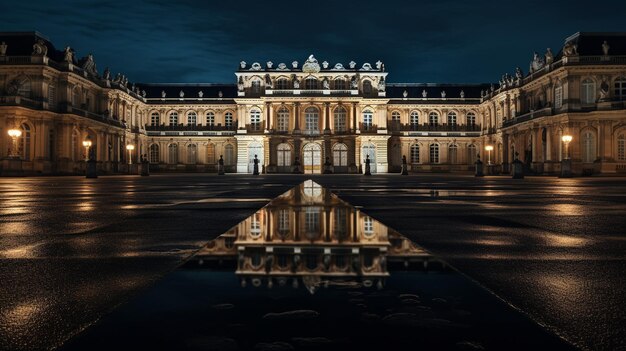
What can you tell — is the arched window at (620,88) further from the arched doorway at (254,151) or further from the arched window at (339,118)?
the arched doorway at (254,151)

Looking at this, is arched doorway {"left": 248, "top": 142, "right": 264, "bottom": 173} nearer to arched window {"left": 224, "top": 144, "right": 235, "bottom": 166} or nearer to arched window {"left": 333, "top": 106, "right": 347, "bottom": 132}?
arched window {"left": 224, "top": 144, "right": 235, "bottom": 166}

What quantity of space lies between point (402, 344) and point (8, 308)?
46.5 inches

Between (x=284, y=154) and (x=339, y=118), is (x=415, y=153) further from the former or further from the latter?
(x=284, y=154)

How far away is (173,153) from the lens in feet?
213

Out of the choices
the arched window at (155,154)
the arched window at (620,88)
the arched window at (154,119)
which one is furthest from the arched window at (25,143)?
the arched window at (620,88)

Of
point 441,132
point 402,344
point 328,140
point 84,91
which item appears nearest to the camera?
point 402,344

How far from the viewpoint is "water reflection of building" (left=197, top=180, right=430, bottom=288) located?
186 cm

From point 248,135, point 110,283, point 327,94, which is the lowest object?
point 110,283

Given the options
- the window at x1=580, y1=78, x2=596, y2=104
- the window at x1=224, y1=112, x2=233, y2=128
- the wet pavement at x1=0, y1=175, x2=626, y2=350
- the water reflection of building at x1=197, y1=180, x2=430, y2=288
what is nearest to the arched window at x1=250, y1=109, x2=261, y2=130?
the window at x1=224, y1=112, x2=233, y2=128

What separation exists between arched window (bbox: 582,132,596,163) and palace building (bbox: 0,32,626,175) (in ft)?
0.25

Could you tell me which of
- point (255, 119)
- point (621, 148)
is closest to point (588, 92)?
point (621, 148)

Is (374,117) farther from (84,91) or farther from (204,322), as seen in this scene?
(204,322)

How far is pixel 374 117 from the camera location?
61.3 metres

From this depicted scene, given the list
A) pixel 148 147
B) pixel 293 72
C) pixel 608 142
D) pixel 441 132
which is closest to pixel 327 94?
pixel 293 72
